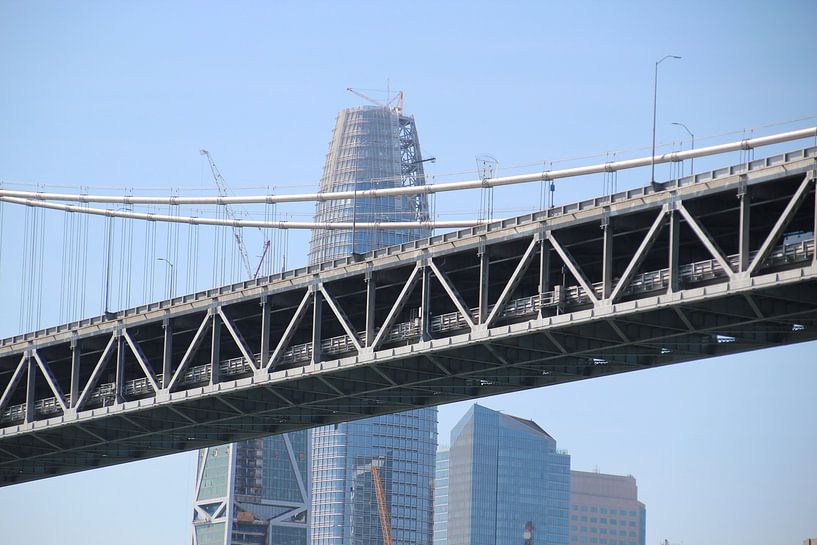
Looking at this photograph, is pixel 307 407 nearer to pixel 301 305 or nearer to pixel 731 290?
pixel 301 305

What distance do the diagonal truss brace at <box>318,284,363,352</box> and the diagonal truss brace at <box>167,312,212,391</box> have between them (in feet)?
30.1

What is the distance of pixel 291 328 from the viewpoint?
92875 mm

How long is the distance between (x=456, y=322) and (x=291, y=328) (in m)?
10.3

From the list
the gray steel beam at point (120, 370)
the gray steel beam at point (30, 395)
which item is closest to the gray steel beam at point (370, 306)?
the gray steel beam at point (120, 370)

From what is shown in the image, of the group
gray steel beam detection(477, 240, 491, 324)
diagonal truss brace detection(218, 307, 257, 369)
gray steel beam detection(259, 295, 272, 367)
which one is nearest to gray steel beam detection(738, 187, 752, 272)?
gray steel beam detection(477, 240, 491, 324)

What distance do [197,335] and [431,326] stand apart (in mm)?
17766

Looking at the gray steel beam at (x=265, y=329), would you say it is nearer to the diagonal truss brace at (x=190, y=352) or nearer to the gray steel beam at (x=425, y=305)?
the diagonal truss brace at (x=190, y=352)

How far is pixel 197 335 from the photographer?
99.9 metres

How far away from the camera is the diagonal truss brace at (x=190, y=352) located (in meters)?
99.4

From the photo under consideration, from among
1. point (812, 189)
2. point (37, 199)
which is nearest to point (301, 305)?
point (812, 189)

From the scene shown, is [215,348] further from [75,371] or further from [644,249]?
[644,249]

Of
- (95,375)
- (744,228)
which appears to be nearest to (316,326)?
(95,375)

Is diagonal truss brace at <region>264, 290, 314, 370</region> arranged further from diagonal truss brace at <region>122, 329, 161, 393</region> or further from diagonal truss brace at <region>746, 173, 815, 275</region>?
diagonal truss brace at <region>746, 173, 815, 275</region>

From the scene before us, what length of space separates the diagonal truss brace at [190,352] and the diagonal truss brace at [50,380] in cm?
1157
